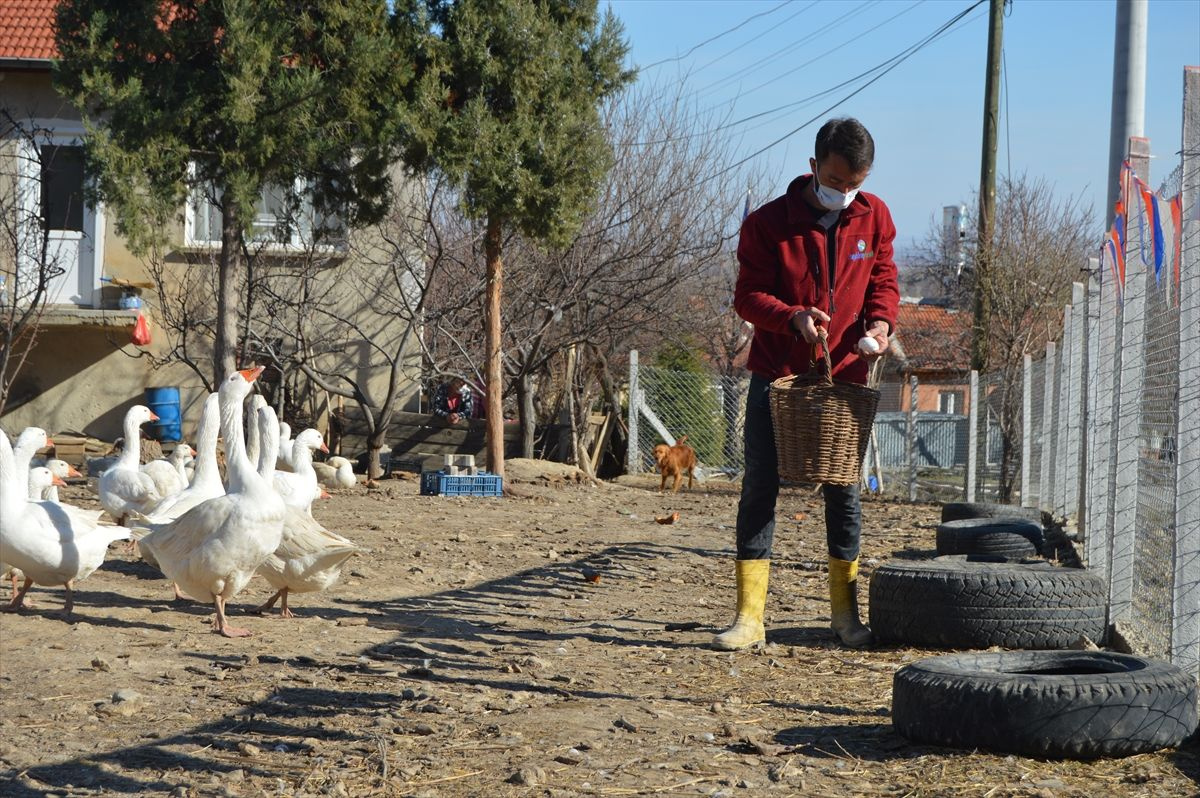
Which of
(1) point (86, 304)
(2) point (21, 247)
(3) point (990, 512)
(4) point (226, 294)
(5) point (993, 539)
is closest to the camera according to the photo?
(5) point (993, 539)

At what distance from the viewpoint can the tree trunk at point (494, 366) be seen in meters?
15.1

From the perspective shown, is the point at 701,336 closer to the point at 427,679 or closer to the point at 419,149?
the point at 419,149

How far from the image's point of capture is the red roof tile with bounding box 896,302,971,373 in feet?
131

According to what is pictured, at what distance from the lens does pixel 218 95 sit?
12297 millimetres

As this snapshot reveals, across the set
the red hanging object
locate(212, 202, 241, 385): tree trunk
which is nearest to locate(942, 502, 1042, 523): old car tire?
locate(212, 202, 241, 385): tree trunk

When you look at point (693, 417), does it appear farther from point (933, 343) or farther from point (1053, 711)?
point (933, 343)

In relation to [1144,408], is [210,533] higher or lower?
lower

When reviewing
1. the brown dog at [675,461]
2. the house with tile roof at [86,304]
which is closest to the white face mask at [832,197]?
the brown dog at [675,461]

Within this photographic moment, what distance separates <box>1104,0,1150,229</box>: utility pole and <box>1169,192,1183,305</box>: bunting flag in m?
7.37

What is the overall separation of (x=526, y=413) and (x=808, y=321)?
13.7 m

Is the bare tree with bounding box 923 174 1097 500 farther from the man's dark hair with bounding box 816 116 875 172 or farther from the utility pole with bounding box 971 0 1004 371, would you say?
the man's dark hair with bounding box 816 116 875 172

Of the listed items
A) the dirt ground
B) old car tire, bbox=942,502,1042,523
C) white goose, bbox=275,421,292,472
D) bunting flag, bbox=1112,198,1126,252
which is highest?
bunting flag, bbox=1112,198,1126,252

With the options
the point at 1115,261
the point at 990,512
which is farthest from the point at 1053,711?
the point at 990,512

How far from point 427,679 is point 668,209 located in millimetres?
16308
